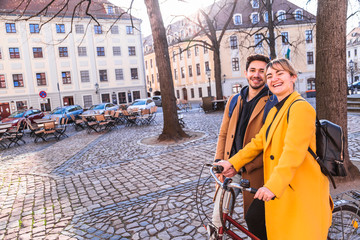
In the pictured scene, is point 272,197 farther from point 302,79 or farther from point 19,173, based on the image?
point 302,79

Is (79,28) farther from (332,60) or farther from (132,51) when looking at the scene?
(332,60)

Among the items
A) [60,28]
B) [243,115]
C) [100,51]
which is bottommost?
[243,115]

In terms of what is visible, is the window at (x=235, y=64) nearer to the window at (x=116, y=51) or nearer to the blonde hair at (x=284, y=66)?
the window at (x=116, y=51)

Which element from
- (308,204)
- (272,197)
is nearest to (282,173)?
(272,197)

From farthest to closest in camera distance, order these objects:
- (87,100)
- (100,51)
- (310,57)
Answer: (310,57) < (100,51) < (87,100)

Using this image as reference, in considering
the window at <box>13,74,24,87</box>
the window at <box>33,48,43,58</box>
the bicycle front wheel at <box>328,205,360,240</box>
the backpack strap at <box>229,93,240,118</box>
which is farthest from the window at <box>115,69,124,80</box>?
the bicycle front wheel at <box>328,205,360,240</box>

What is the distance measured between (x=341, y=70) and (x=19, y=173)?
7.61m

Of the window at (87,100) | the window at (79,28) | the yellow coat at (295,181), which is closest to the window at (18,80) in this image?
the window at (87,100)

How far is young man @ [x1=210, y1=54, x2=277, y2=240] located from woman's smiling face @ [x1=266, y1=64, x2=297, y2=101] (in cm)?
31

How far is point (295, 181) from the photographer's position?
1.83 m

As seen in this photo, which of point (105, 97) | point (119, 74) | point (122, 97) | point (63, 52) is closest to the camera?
point (63, 52)

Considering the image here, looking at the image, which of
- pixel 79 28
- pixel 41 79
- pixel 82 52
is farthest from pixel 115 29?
pixel 41 79

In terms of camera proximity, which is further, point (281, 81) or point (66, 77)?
point (66, 77)

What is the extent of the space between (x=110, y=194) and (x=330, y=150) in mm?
4080
